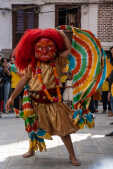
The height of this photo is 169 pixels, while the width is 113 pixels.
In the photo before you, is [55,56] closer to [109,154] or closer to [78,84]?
[78,84]

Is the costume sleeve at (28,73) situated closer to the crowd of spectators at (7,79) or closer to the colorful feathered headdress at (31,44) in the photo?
the colorful feathered headdress at (31,44)

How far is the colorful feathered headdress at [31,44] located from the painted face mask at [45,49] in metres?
0.06

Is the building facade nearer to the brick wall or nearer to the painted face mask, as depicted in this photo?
the brick wall

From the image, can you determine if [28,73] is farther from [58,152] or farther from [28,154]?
[58,152]

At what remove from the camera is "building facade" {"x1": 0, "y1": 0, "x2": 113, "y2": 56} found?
17.3 m

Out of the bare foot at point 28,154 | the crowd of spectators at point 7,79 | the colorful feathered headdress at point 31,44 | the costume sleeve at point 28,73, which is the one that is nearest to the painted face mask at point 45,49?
the colorful feathered headdress at point 31,44

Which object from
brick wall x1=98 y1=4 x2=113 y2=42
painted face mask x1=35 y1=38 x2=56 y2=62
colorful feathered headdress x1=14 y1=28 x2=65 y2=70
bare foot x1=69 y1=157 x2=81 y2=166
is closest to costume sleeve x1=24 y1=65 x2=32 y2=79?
colorful feathered headdress x1=14 y1=28 x2=65 y2=70

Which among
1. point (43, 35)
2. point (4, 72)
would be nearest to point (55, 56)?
point (43, 35)

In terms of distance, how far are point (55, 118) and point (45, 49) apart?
839 mm

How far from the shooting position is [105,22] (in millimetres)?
17250

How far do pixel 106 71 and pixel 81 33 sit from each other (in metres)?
0.61

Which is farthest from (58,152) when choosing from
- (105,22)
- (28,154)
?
(105,22)

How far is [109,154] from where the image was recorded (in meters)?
4.58

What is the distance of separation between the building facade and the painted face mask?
44.5 feet
